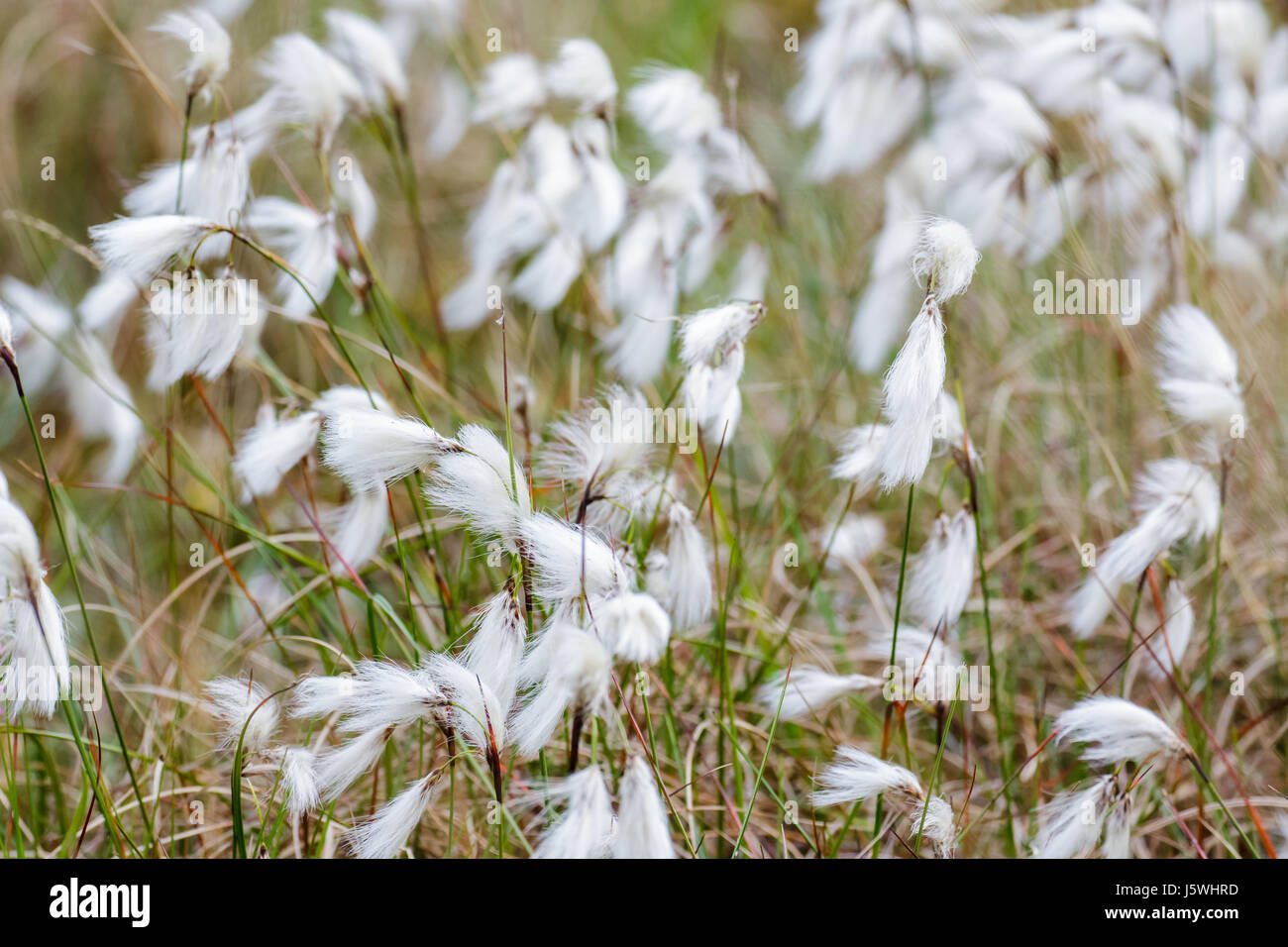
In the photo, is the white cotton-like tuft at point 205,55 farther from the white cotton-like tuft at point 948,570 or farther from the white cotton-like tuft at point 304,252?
the white cotton-like tuft at point 948,570

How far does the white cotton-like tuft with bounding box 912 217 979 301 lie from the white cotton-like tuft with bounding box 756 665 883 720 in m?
0.38

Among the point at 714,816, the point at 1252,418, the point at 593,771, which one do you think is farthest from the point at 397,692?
the point at 1252,418

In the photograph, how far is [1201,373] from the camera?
48.1 inches

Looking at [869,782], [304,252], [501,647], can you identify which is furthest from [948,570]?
[304,252]

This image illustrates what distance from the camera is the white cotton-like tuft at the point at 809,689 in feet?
3.72

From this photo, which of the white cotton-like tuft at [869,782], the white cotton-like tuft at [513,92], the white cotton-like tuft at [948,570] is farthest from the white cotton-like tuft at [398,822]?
the white cotton-like tuft at [513,92]

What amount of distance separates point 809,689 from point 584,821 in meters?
0.41

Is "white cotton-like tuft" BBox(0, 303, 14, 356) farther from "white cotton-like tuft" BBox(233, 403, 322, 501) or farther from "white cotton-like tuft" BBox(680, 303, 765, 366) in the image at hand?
"white cotton-like tuft" BBox(680, 303, 765, 366)

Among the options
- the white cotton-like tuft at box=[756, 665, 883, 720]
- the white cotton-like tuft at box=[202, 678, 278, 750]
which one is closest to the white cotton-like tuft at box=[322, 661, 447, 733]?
the white cotton-like tuft at box=[202, 678, 278, 750]

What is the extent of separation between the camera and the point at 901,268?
1687 millimetres

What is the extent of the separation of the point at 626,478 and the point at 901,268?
0.83 meters

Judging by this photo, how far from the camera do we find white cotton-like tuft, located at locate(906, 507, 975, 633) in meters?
1.15

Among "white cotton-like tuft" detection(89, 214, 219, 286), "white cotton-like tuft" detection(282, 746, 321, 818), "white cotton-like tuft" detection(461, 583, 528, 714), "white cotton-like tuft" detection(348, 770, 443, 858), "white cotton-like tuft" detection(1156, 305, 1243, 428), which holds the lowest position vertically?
"white cotton-like tuft" detection(348, 770, 443, 858)
